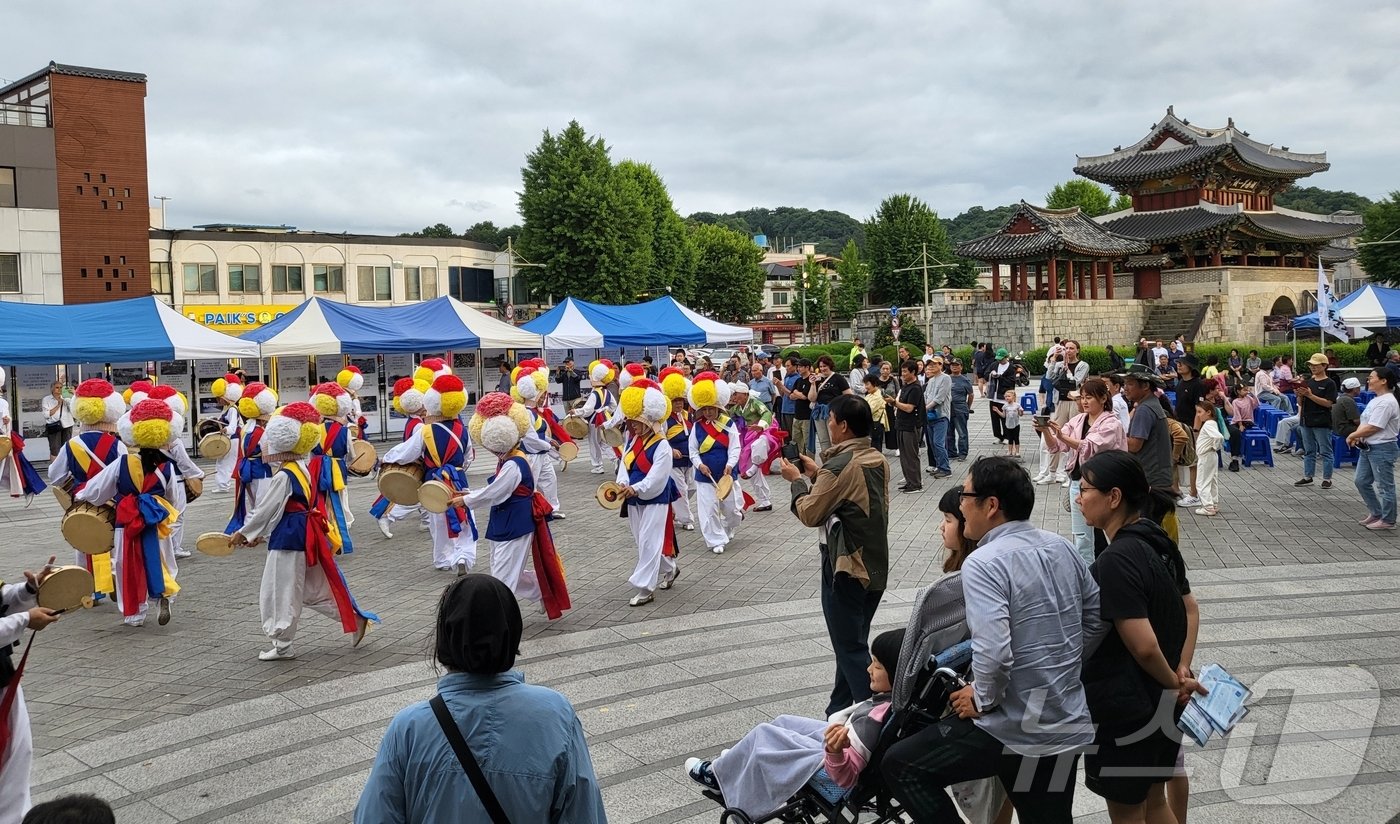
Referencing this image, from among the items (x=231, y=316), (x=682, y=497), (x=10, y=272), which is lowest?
(x=682, y=497)

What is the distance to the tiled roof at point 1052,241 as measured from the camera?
4347 cm

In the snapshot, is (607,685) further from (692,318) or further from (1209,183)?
(1209,183)

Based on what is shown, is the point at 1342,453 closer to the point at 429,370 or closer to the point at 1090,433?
the point at 1090,433

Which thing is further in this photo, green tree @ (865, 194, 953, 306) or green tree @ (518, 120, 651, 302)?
green tree @ (865, 194, 953, 306)

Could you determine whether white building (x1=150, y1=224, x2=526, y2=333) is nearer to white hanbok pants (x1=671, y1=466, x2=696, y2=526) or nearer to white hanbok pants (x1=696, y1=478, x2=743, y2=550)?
Answer: white hanbok pants (x1=671, y1=466, x2=696, y2=526)

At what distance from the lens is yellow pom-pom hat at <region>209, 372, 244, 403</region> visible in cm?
1497

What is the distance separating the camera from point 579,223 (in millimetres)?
47281

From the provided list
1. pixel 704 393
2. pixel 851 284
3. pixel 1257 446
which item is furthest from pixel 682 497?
pixel 851 284

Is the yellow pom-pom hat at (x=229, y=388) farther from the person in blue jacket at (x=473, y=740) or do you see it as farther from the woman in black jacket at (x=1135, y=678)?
the woman in black jacket at (x=1135, y=678)

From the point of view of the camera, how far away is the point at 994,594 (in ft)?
10.0

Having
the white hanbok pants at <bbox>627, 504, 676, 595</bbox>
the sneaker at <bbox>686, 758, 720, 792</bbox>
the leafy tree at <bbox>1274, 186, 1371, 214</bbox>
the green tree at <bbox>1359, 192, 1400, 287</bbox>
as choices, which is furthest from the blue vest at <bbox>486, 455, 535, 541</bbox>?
the leafy tree at <bbox>1274, 186, 1371, 214</bbox>

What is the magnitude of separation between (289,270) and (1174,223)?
139 feet

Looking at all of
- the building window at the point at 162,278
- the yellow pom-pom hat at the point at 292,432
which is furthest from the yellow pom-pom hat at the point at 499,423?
the building window at the point at 162,278

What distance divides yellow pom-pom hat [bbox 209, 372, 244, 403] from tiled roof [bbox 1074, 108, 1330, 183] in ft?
140
